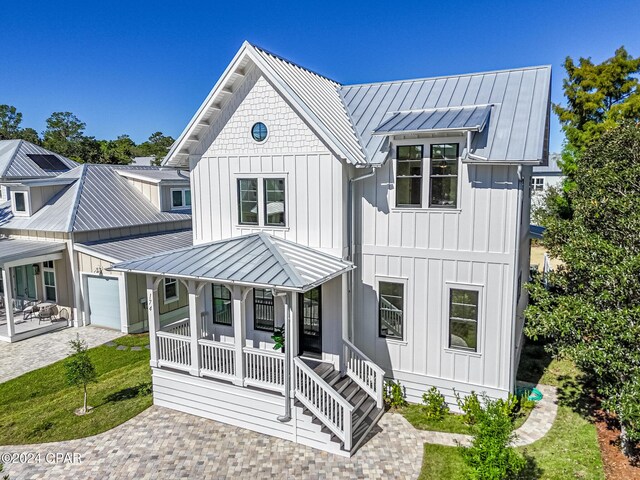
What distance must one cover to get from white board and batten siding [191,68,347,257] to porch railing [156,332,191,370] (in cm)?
322

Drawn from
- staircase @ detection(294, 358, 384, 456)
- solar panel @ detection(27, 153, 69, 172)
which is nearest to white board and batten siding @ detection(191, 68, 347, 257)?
staircase @ detection(294, 358, 384, 456)

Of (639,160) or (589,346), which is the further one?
(639,160)

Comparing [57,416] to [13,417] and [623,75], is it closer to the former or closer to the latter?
[13,417]

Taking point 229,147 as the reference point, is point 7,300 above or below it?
below

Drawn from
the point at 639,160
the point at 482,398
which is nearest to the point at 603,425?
the point at 482,398

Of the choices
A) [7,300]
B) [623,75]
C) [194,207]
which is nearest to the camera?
[194,207]

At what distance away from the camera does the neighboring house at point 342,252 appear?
1057 centimetres

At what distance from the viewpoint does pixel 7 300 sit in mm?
17219

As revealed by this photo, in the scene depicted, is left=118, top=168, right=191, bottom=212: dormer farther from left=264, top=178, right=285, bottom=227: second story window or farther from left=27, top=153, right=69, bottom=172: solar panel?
left=264, top=178, right=285, bottom=227: second story window

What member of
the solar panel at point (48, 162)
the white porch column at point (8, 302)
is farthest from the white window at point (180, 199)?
the solar panel at point (48, 162)

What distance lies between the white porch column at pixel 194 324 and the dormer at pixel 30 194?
1401cm

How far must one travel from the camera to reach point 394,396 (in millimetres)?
11820

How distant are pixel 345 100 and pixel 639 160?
8.56 meters

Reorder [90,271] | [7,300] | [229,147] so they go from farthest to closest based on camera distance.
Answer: [90,271] < [7,300] < [229,147]
